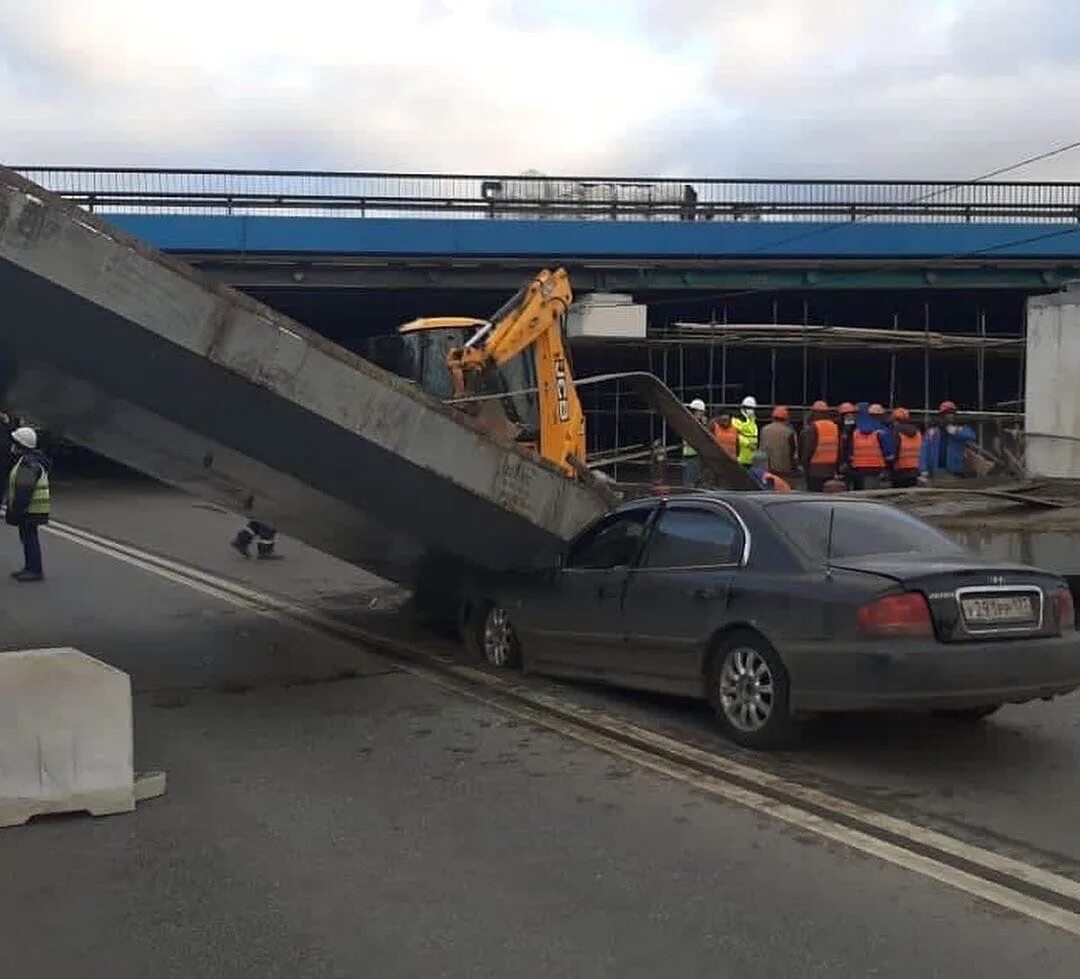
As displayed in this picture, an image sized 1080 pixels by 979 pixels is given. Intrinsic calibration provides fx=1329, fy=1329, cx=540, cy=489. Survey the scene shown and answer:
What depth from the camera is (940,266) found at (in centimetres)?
2834

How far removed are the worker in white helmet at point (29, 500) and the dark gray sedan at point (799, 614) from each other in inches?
327

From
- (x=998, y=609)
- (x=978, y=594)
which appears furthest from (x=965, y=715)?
(x=978, y=594)

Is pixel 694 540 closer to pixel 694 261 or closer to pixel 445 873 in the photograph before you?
pixel 445 873

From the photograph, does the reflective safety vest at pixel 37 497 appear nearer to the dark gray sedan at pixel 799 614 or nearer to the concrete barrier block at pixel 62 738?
the dark gray sedan at pixel 799 614

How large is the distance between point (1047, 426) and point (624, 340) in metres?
11.3

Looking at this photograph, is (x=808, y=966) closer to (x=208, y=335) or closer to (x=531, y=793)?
(x=531, y=793)

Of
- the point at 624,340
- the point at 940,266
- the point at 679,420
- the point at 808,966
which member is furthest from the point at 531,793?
the point at 940,266

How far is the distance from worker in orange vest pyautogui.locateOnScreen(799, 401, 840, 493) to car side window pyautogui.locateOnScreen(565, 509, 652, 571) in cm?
706

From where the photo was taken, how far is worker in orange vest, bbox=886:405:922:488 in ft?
51.1

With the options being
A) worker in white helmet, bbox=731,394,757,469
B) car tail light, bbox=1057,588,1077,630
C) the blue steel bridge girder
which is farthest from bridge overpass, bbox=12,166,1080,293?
car tail light, bbox=1057,588,1077,630

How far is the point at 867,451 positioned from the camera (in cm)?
1540

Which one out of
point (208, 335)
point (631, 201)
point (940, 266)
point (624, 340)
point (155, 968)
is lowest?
point (155, 968)

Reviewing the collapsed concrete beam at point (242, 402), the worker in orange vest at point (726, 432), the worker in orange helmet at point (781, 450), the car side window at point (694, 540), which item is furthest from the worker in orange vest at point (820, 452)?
the car side window at point (694, 540)

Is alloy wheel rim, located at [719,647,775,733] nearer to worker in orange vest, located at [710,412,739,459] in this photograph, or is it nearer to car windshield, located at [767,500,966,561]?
car windshield, located at [767,500,966,561]
